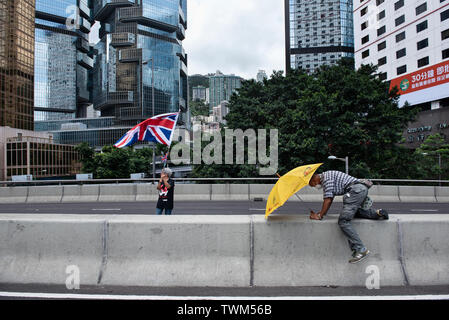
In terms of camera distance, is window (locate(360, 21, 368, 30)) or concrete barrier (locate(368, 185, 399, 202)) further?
window (locate(360, 21, 368, 30))

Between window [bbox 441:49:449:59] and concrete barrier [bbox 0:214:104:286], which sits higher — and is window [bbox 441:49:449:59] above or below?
above

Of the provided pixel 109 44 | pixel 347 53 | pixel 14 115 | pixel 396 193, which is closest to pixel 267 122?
pixel 396 193

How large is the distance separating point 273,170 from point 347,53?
11766 cm

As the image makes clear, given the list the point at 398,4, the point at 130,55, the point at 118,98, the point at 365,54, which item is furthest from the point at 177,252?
the point at 130,55

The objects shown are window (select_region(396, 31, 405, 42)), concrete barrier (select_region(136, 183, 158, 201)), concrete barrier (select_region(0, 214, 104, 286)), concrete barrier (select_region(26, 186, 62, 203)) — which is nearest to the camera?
concrete barrier (select_region(0, 214, 104, 286))

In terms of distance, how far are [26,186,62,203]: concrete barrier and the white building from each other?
39964 millimetres

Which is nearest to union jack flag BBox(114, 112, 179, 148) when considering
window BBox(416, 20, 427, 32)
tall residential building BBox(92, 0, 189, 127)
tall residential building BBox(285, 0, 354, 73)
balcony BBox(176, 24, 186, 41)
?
window BBox(416, 20, 427, 32)

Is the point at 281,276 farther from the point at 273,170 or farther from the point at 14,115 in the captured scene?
the point at 14,115

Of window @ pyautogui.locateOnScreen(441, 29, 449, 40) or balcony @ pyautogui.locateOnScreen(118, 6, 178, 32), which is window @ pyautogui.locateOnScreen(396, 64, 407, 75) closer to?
window @ pyautogui.locateOnScreen(441, 29, 449, 40)

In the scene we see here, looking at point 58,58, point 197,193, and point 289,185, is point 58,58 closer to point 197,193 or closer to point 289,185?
point 197,193

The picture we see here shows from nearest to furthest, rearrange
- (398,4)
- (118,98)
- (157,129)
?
(157,129) < (398,4) < (118,98)

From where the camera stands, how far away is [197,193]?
1747 centimetres

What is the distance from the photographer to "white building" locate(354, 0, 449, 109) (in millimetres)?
43750

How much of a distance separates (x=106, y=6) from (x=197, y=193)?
142 m
